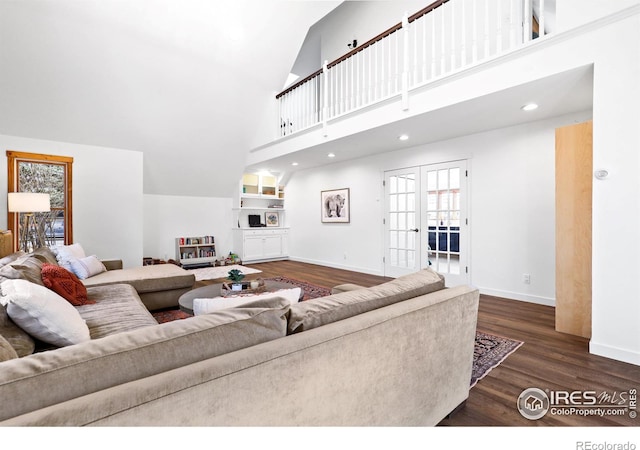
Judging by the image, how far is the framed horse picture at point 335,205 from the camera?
20.1ft

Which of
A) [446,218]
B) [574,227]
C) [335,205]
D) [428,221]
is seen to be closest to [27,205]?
[335,205]

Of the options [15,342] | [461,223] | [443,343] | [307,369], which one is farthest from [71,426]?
[461,223]

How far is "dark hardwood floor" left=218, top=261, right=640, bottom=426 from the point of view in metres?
1.62

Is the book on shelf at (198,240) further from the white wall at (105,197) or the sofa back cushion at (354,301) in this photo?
the sofa back cushion at (354,301)

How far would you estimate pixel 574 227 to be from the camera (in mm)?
2773

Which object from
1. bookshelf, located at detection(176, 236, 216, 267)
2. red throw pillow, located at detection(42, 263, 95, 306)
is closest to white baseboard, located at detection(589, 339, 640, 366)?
red throw pillow, located at detection(42, 263, 95, 306)

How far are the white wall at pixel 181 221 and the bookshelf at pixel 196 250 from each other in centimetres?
15

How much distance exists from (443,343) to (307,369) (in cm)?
81

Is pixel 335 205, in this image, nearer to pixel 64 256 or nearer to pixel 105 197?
pixel 105 197

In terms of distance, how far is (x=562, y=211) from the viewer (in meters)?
2.85

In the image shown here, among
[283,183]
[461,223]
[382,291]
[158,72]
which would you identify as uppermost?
[158,72]

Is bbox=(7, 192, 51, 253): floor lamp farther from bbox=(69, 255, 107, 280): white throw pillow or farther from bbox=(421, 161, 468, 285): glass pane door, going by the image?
bbox=(421, 161, 468, 285): glass pane door

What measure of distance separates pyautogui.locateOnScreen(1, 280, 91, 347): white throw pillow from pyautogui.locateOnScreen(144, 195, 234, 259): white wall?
17.6ft
